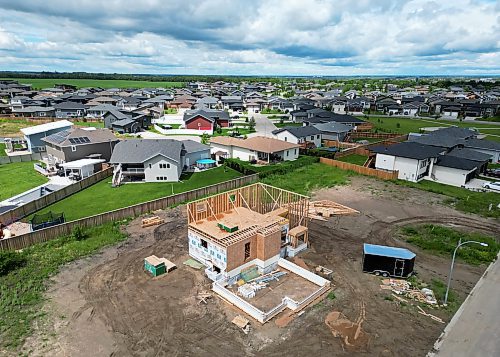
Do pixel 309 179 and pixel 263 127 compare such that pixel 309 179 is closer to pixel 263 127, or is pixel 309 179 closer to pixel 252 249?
pixel 252 249

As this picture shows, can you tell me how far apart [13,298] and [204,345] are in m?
12.6

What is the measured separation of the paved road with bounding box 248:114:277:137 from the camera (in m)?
79.2

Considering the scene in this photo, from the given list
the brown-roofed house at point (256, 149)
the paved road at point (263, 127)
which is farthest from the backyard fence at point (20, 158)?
the paved road at point (263, 127)

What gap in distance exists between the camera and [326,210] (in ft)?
115

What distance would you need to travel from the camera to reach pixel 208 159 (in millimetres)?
52219

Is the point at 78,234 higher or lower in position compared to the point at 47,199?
lower

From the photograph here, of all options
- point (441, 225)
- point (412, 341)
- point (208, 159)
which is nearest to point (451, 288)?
point (412, 341)

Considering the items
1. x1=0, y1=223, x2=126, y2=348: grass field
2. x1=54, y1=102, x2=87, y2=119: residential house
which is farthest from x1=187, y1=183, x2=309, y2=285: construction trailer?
x1=54, y1=102, x2=87, y2=119: residential house

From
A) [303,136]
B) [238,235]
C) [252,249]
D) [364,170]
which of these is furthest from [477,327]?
[303,136]

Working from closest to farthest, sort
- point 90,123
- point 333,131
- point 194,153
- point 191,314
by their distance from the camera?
point 191,314, point 194,153, point 333,131, point 90,123

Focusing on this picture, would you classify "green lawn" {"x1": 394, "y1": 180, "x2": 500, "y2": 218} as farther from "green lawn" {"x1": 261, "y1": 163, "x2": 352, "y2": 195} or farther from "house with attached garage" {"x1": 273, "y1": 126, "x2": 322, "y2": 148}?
"house with attached garage" {"x1": 273, "y1": 126, "x2": 322, "y2": 148}

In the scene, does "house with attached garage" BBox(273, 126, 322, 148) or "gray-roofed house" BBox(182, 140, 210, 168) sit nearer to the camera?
"gray-roofed house" BBox(182, 140, 210, 168)

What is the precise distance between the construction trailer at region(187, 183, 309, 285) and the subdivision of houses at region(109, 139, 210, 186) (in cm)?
1630

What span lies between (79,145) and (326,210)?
35.6 metres
